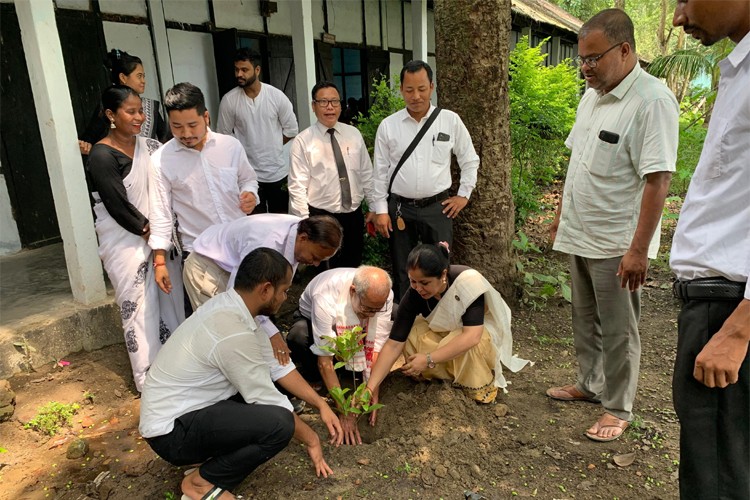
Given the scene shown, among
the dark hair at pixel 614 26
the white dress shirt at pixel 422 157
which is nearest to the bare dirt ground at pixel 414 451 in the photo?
the white dress shirt at pixel 422 157

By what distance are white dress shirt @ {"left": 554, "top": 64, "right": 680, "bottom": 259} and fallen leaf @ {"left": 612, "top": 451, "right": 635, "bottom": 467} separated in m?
1.02

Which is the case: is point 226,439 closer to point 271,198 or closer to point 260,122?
point 271,198

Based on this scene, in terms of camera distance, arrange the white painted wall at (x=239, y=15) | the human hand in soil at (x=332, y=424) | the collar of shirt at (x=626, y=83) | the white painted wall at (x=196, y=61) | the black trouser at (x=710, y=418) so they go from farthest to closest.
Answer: the white painted wall at (x=239, y=15) < the white painted wall at (x=196, y=61) < the human hand in soil at (x=332, y=424) < the collar of shirt at (x=626, y=83) < the black trouser at (x=710, y=418)

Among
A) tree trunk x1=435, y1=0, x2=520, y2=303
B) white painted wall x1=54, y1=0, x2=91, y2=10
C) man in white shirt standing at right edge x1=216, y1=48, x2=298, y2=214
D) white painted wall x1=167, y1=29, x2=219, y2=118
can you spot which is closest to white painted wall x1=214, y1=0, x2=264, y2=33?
white painted wall x1=167, y1=29, x2=219, y2=118

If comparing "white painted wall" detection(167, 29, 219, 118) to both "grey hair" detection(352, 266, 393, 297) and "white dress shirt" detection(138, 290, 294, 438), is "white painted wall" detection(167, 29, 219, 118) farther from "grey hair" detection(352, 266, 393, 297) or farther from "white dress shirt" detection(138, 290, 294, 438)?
"white dress shirt" detection(138, 290, 294, 438)

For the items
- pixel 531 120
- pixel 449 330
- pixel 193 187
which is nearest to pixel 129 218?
pixel 193 187

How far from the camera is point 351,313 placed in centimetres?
310

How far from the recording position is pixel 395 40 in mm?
10070

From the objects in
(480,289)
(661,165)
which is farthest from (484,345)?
(661,165)

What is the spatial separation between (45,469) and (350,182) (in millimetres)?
2614

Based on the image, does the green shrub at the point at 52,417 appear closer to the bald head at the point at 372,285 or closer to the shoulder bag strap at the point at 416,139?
the bald head at the point at 372,285

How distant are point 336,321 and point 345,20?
6794mm

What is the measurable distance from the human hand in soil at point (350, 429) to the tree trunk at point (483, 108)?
1.93 metres

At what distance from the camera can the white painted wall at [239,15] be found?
618 centimetres
